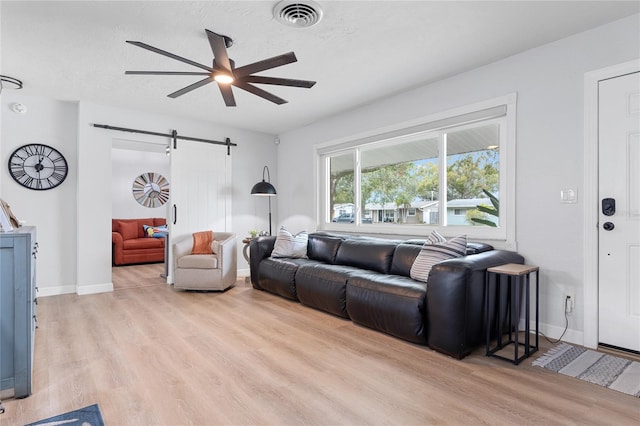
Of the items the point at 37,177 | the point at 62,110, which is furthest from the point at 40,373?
the point at 62,110

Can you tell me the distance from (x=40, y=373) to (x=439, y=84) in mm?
4226

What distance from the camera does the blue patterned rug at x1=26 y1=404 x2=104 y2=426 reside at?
1.68 metres

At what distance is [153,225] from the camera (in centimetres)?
780

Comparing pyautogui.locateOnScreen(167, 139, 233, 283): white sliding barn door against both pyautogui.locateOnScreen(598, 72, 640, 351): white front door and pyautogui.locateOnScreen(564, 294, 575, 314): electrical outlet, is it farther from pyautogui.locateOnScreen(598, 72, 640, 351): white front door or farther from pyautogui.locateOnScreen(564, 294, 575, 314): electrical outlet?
pyautogui.locateOnScreen(598, 72, 640, 351): white front door

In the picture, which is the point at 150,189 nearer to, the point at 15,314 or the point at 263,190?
the point at 263,190

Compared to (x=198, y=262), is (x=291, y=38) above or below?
above

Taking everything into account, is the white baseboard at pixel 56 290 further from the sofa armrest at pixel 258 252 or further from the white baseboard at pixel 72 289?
the sofa armrest at pixel 258 252

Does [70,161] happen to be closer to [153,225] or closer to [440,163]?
[153,225]

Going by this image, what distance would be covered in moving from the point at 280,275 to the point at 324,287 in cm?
83

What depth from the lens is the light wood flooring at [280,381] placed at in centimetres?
177

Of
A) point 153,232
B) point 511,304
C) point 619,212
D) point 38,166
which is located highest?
point 38,166

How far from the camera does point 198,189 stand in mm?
5332

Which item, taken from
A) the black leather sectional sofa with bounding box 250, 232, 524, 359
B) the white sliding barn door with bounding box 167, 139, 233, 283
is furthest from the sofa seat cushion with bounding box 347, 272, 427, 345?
the white sliding barn door with bounding box 167, 139, 233, 283

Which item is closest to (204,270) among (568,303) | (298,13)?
(298,13)
